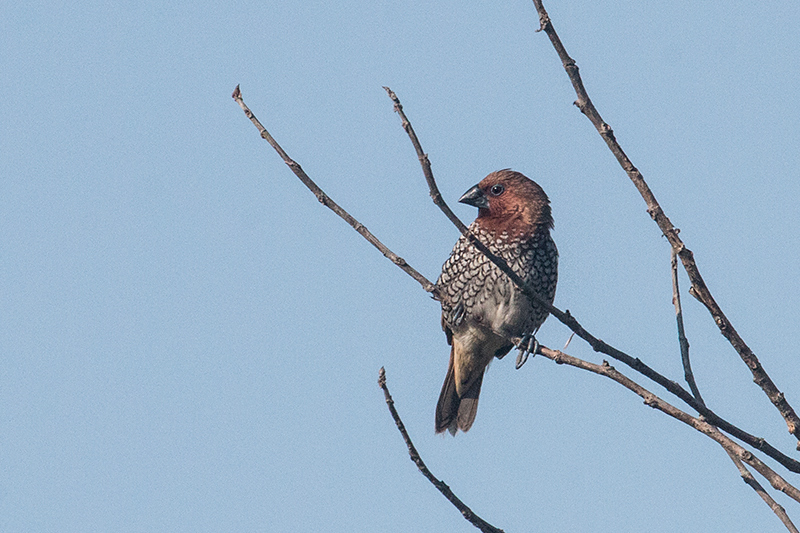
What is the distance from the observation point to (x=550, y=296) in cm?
771

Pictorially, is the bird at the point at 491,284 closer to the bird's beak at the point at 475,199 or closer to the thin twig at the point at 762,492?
the bird's beak at the point at 475,199

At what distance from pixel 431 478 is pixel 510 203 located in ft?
14.3

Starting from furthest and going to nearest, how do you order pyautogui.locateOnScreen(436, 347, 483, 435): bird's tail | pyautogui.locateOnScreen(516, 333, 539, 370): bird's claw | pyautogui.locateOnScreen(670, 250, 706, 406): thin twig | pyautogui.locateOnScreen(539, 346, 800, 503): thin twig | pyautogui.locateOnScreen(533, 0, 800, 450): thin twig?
1. pyautogui.locateOnScreen(436, 347, 483, 435): bird's tail
2. pyautogui.locateOnScreen(516, 333, 539, 370): bird's claw
3. pyautogui.locateOnScreen(670, 250, 706, 406): thin twig
4. pyautogui.locateOnScreen(533, 0, 800, 450): thin twig
5. pyautogui.locateOnScreen(539, 346, 800, 503): thin twig

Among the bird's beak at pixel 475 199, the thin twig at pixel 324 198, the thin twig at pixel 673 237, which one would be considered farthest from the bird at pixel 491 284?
the thin twig at pixel 673 237

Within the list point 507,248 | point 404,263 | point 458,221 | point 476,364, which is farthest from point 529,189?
point 458,221

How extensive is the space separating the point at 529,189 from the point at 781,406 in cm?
478

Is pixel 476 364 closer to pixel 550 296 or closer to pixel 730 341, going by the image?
pixel 550 296

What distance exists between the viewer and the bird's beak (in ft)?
26.1

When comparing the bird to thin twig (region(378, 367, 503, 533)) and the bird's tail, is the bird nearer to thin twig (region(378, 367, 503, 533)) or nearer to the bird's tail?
the bird's tail

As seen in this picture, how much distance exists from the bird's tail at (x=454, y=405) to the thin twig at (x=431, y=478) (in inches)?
162

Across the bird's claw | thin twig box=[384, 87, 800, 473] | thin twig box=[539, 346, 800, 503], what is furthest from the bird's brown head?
thin twig box=[539, 346, 800, 503]

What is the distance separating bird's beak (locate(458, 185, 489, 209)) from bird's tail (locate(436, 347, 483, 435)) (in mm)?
1206

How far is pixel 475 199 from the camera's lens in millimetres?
7988

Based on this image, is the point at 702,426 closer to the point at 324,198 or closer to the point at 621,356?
the point at 621,356
